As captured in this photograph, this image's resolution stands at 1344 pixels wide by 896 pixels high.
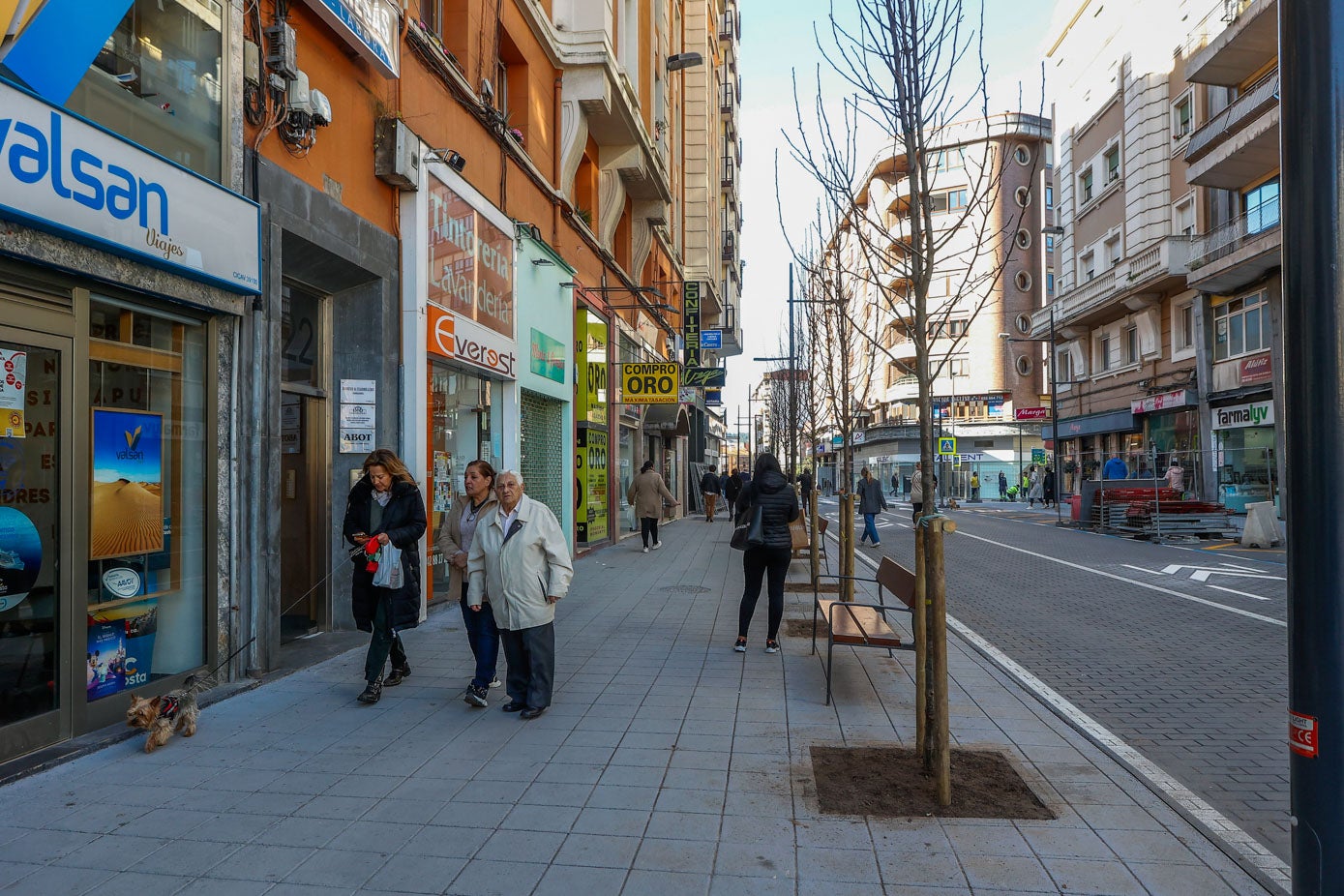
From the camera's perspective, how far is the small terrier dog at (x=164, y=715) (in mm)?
5180

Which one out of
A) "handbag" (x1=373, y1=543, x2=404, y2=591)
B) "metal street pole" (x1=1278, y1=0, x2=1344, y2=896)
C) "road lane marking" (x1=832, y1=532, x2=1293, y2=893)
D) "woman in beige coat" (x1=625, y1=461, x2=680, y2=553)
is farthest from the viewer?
"woman in beige coat" (x1=625, y1=461, x2=680, y2=553)

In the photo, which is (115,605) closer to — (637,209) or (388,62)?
(388,62)

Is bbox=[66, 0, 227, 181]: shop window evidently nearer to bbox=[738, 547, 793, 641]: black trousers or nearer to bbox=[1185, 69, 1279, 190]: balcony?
bbox=[738, 547, 793, 641]: black trousers

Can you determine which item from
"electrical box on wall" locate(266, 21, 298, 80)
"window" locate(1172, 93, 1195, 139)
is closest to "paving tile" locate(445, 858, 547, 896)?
"electrical box on wall" locate(266, 21, 298, 80)

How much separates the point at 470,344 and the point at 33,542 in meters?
6.32

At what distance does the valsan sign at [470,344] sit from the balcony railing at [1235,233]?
794 inches

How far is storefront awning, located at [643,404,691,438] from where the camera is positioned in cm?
2572

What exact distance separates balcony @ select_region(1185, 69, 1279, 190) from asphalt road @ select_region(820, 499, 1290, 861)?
11.8m

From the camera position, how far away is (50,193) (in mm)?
4766

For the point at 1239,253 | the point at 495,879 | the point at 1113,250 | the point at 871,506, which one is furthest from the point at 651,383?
the point at 1113,250

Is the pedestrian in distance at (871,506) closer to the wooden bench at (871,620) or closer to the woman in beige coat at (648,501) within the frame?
the woman in beige coat at (648,501)

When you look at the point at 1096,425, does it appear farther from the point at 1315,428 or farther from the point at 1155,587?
the point at 1315,428

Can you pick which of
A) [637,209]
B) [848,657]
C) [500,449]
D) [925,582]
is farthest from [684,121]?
[925,582]

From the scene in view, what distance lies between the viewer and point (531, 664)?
602 centimetres
